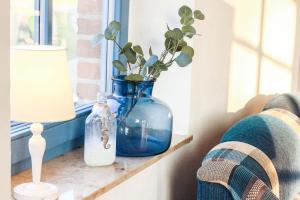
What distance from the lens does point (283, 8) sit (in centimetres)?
285

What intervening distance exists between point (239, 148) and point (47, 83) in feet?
2.47

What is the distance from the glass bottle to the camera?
1.51 meters

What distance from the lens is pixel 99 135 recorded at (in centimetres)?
151

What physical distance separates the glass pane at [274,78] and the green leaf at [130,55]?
116 centimetres

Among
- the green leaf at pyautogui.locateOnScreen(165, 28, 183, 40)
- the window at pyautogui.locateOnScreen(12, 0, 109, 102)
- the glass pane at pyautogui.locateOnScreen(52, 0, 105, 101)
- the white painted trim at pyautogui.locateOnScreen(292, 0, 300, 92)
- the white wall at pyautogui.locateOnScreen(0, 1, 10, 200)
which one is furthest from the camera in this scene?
the white painted trim at pyautogui.locateOnScreen(292, 0, 300, 92)

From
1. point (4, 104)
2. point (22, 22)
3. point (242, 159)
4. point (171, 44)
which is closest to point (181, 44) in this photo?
point (171, 44)

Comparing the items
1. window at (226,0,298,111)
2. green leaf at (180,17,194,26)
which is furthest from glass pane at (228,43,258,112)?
green leaf at (180,17,194,26)

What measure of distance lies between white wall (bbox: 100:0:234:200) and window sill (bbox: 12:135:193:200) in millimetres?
138

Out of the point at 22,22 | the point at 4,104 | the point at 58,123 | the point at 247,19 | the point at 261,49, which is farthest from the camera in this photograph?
the point at 261,49

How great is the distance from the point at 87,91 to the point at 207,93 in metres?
0.54

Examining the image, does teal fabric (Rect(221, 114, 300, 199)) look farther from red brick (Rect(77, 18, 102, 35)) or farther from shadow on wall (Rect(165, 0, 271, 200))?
red brick (Rect(77, 18, 102, 35))

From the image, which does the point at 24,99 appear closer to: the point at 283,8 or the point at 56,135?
the point at 56,135

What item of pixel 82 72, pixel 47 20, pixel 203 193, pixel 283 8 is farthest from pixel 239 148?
pixel 283 8

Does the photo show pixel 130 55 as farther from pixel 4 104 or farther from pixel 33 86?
pixel 4 104
